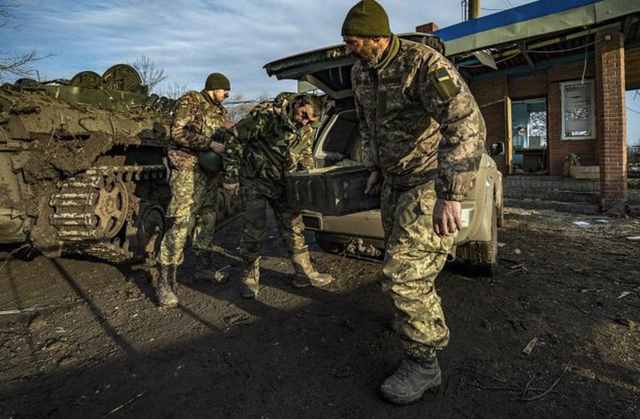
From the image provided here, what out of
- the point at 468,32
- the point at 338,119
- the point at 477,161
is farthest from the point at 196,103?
the point at 468,32

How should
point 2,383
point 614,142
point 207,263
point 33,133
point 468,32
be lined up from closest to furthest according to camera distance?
point 2,383 → point 33,133 → point 207,263 → point 614,142 → point 468,32

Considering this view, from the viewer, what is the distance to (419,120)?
2385mm

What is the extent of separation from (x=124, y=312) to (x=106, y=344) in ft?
2.23

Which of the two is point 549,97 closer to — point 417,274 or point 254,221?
point 254,221

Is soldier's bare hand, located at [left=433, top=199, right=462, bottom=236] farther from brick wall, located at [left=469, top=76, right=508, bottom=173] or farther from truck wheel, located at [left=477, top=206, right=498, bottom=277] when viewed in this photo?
brick wall, located at [left=469, top=76, right=508, bottom=173]

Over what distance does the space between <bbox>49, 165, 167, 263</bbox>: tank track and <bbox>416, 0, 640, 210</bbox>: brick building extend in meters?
7.38

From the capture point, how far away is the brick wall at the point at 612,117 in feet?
26.9

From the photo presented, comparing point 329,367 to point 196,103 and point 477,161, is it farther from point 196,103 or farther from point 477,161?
point 196,103

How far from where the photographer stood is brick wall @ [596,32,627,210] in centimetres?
819

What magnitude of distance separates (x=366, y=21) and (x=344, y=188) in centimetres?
105

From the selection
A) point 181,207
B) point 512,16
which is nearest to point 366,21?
point 181,207

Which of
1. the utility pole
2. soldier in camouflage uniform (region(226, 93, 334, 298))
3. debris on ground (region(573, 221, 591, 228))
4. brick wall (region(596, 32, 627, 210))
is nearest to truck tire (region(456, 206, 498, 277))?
soldier in camouflage uniform (region(226, 93, 334, 298))

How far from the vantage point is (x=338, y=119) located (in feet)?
16.4

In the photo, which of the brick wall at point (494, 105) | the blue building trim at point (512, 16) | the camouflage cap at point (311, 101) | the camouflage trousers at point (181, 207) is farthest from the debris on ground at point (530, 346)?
the brick wall at point (494, 105)
